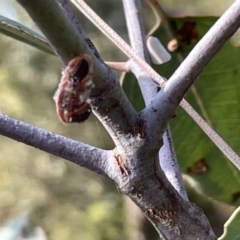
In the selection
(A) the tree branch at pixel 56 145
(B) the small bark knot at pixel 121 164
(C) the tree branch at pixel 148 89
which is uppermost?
(A) the tree branch at pixel 56 145

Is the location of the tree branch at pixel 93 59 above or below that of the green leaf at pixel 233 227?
above

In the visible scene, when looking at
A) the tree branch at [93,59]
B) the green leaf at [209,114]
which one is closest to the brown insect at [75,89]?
the tree branch at [93,59]

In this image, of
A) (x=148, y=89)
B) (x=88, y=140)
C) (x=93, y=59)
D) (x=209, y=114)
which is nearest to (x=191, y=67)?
(x=93, y=59)

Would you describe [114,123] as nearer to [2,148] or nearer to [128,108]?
[128,108]

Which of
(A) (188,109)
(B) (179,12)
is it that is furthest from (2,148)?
(A) (188,109)

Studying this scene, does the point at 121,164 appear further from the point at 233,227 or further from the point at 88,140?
the point at 88,140

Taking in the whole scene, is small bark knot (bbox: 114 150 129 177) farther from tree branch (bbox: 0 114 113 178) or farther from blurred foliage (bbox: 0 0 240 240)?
blurred foliage (bbox: 0 0 240 240)

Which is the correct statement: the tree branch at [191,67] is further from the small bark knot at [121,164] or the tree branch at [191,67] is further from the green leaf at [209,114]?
the green leaf at [209,114]
